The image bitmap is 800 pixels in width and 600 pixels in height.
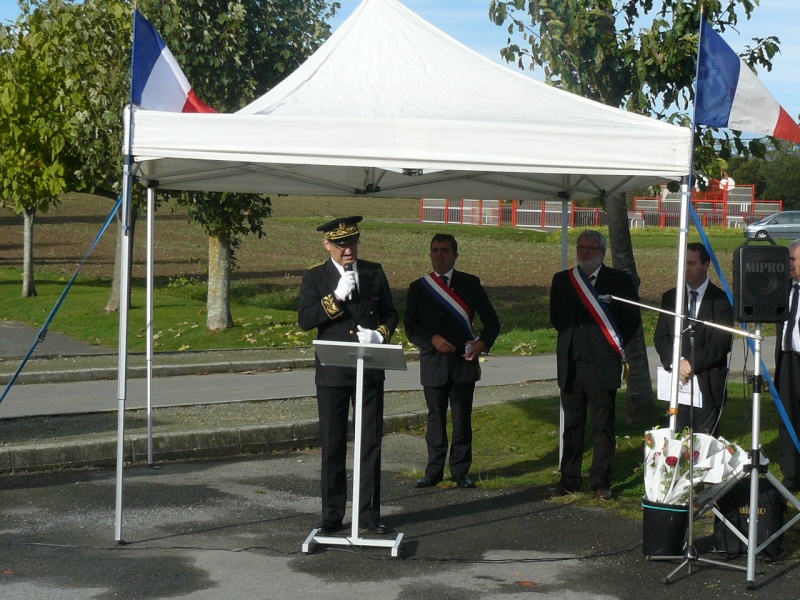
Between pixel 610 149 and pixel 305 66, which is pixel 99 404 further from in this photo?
pixel 610 149

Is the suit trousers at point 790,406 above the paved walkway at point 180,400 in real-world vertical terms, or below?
above

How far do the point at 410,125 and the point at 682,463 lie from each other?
2.59 meters

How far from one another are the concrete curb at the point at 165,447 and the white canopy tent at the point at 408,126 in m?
2.61

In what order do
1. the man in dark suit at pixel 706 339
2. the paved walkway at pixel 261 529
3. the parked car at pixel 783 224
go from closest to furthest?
the paved walkway at pixel 261 529, the man in dark suit at pixel 706 339, the parked car at pixel 783 224

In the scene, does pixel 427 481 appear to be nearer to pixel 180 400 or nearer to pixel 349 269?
pixel 349 269

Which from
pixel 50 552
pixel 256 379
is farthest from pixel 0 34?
pixel 50 552

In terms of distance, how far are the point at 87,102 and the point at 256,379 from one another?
6.50 m

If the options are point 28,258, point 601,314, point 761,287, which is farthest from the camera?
point 28,258

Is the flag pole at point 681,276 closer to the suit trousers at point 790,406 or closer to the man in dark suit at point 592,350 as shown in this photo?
the man in dark suit at point 592,350

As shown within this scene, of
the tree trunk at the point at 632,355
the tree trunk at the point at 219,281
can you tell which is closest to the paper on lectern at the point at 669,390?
the tree trunk at the point at 632,355

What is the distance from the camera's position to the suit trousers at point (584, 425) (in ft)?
27.3

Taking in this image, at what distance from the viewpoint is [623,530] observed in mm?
7547

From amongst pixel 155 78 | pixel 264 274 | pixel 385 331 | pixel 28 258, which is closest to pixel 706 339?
pixel 385 331

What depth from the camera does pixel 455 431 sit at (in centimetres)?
883
